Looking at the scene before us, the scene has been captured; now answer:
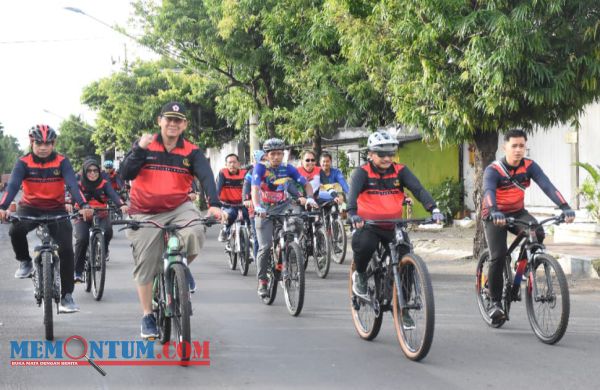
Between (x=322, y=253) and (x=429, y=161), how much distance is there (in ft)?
37.5

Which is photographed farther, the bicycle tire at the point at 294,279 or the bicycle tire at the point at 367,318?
the bicycle tire at the point at 294,279

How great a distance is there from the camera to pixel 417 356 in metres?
6.06

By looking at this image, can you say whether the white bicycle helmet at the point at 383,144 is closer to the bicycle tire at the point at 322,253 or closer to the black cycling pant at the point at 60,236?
the black cycling pant at the point at 60,236

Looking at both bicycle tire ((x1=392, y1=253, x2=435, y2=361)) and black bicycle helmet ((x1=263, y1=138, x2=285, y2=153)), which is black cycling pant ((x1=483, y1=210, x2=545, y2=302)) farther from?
black bicycle helmet ((x1=263, y1=138, x2=285, y2=153))

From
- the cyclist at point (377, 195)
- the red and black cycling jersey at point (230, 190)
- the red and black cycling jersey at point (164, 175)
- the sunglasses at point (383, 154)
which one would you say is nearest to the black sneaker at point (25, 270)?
the red and black cycling jersey at point (164, 175)

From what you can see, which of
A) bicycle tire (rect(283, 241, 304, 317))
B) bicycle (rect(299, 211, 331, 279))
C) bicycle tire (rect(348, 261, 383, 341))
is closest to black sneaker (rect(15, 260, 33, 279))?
bicycle tire (rect(283, 241, 304, 317))

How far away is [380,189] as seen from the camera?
695 cm

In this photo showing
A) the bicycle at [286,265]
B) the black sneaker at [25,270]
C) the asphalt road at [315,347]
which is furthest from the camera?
the black sneaker at [25,270]

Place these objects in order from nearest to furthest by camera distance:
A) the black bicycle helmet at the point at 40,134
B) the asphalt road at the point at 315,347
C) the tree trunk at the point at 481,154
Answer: the asphalt road at the point at 315,347 < the black bicycle helmet at the point at 40,134 < the tree trunk at the point at 481,154

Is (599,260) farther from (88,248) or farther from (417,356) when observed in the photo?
(88,248)

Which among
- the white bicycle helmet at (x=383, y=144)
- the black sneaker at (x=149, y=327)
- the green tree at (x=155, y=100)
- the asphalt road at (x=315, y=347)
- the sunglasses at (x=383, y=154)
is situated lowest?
the asphalt road at (x=315, y=347)

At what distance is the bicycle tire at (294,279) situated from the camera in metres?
8.14

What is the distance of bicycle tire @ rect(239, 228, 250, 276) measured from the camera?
39.7 ft

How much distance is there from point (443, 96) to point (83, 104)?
49.0 meters
